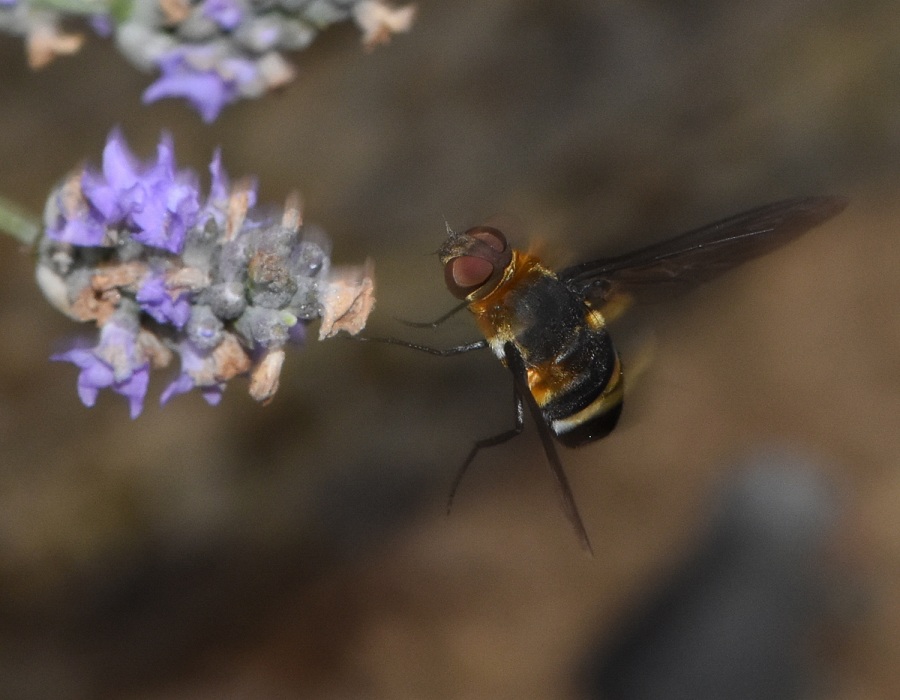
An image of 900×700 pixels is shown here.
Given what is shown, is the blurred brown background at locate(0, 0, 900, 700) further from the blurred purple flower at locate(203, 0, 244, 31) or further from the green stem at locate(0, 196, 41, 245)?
the green stem at locate(0, 196, 41, 245)

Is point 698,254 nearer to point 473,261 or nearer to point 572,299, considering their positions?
point 572,299

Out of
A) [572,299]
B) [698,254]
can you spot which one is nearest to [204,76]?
[572,299]

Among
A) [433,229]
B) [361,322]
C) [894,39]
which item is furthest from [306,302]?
[894,39]

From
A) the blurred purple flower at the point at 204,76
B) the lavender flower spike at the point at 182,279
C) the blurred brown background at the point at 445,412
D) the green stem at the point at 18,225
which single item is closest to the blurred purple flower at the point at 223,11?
the blurred purple flower at the point at 204,76

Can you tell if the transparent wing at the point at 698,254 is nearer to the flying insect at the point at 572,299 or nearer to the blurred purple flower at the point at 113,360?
the flying insect at the point at 572,299

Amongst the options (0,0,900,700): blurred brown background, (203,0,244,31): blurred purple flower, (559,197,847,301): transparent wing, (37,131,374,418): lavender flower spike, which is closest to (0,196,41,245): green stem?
(37,131,374,418): lavender flower spike
